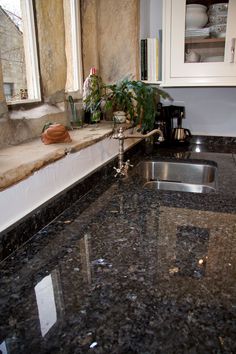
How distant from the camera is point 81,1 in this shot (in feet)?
5.55

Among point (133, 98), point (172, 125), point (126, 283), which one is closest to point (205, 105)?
point (172, 125)

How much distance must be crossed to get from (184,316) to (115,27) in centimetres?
167

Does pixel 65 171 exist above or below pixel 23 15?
below

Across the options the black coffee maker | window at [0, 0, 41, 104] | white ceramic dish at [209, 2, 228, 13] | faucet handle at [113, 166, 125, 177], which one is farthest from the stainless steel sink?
white ceramic dish at [209, 2, 228, 13]

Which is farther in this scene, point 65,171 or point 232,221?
point 65,171

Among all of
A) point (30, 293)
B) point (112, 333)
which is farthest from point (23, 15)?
point (112, 333)

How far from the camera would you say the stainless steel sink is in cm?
168

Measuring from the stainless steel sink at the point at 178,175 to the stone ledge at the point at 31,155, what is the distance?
481 millimetres

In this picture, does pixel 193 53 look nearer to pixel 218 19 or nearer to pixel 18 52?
pixel 218 19

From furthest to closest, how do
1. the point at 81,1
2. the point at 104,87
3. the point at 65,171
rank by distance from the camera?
1. the point at 81,1
2. the point at 104,87
3. the point at 65,171

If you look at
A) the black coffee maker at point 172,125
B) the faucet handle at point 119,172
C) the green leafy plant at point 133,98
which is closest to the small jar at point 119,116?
the green leafy plant at point 133,98

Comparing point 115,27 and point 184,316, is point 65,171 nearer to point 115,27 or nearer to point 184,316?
point 184,316

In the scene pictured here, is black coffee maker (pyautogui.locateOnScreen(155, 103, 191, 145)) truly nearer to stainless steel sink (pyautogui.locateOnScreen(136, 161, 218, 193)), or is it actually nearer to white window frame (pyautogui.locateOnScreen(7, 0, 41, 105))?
stainless steel sink (pyautogui.locateOnScreen(136, 161, 218, 193))

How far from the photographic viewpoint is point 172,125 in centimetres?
210
